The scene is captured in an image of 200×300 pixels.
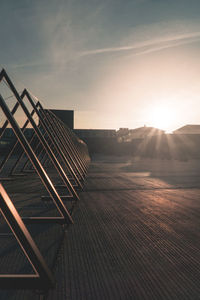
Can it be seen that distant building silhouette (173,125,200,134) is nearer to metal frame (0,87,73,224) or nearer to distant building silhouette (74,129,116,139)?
distant building silhouette (74,129,116,139)

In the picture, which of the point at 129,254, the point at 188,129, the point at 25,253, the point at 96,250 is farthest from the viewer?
the point at 188,129

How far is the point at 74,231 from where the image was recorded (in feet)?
15.4

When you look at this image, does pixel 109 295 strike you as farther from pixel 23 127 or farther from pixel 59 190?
pixel 23 127

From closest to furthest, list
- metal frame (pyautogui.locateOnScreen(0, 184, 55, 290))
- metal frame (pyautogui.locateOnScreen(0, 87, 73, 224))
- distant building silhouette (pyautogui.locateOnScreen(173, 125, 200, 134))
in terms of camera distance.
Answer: metal frame (pyautogui.locateOnScreen(0, 184, 55, 290)), metal frame (pyautogui.locateOnScreen(0, 87, 73, 224)), distant building silhouette (pyautogui.locateOnScreen(173, 125, 200, 134))

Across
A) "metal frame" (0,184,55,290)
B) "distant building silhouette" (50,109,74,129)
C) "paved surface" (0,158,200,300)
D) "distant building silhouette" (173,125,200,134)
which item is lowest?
"paved surface" (0,158,200,300)

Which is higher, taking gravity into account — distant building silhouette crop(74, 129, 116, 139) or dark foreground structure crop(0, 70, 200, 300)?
distant building silhouette crop(74, 129, 116, 139)

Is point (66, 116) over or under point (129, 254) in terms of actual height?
over

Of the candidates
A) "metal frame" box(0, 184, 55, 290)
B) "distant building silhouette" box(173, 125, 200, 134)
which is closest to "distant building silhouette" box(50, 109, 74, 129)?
"distant building silhouette" box(173, 125, 200, 134)

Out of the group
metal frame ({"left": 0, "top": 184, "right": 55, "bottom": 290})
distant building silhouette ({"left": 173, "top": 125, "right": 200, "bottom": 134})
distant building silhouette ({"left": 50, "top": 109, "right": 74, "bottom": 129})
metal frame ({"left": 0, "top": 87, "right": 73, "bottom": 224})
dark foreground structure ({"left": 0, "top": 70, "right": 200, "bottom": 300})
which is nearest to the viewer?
metal frame ({"left": 0, "top": 184, "right": 55, "bottom": 290})

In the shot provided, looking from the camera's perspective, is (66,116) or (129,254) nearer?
(129,254)

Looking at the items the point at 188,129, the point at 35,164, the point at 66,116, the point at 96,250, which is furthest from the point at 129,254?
the point at 188,129

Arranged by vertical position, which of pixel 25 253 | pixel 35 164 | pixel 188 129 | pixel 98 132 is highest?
pixel 188 129

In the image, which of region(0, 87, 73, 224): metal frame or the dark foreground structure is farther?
region(0, 87, 73, 224): metal frame

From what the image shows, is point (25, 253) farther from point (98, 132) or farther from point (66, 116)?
point (98, 132)
